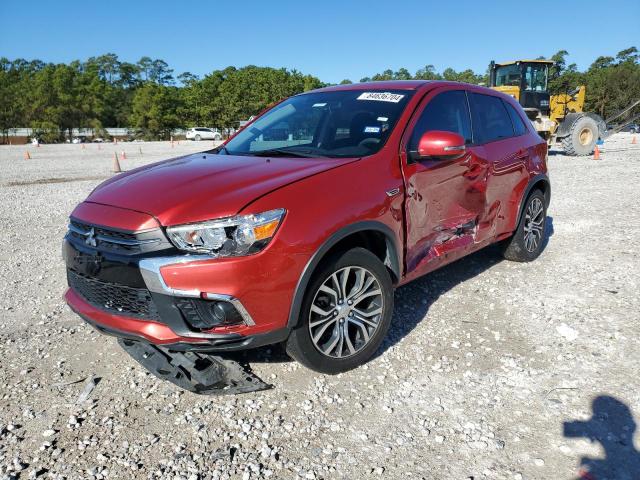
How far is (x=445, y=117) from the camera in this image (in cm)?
387

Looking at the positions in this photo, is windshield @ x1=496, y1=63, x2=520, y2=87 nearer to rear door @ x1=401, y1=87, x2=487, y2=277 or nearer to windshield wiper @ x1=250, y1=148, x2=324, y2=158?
rear door @ x1=401, y1=87, x2=487, y2=277

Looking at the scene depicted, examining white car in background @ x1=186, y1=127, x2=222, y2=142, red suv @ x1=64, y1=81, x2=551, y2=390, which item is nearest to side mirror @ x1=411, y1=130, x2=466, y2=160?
red suv @ x1=64, y1=81, x2=551, y2=390

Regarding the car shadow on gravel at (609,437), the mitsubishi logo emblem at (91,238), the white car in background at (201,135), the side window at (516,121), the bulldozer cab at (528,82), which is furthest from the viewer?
the white car in background at (201,135)

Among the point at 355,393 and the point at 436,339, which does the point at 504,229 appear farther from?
the point at 355,393

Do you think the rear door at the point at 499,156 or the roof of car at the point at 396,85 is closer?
the roof of car at the point at 396,85

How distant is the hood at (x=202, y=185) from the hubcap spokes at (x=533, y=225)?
9.46 feet

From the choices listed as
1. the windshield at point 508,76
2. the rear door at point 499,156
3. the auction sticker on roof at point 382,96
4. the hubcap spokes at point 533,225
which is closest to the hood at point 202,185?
the auction sticker on roof at point 382,96

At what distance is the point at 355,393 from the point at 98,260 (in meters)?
1.72

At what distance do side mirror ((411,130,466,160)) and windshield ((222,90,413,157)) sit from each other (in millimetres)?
255

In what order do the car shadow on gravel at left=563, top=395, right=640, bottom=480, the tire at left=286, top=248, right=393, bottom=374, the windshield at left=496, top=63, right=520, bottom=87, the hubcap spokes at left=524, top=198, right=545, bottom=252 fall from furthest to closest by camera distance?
the windshield at left=496, top=63, right=520, bottom=87 < the hubcap spokes at left=524, top=198, right=545, bottom=252 < the tire at left=286, top=248, right=393, bottom=374 < the car shadow on gravel at left=563, top=395, right=640, bottom=480

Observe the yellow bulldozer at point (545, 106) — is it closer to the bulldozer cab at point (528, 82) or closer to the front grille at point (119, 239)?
the bulldozer cab at point (528, 82)

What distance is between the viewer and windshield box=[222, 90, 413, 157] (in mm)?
3381

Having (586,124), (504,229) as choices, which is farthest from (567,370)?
(586,124)

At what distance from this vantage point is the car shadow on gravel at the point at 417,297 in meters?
3.38
